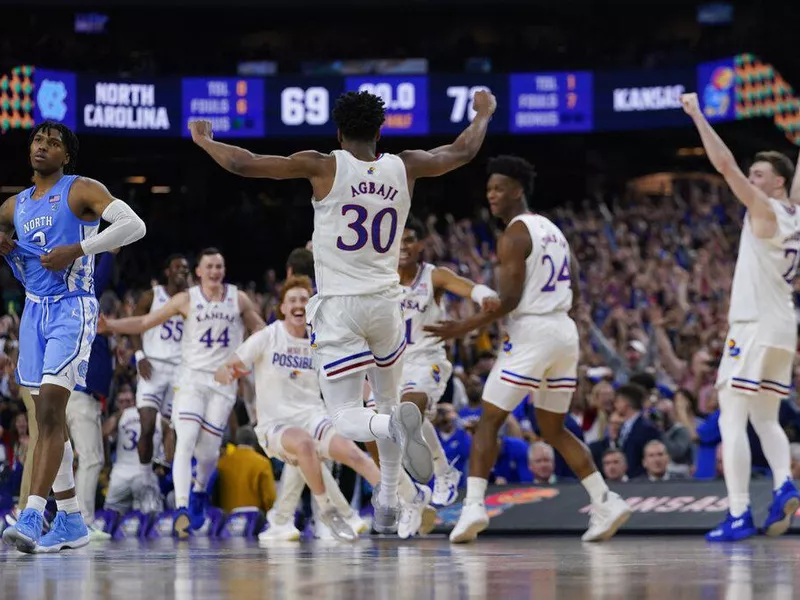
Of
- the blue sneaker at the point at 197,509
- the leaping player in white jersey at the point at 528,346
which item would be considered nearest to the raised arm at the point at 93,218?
the leaping player in white jersey at the point at 528,346

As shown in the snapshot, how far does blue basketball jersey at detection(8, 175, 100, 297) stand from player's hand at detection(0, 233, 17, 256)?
0.05 meters

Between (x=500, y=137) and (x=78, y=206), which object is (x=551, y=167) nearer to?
(x=500, y=137)

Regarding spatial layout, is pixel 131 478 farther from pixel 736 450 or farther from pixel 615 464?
pixel 736 450

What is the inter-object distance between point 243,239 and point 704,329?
1382 cm

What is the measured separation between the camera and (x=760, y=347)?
870cm

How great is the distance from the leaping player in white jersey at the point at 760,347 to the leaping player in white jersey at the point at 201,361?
4367 millimetres

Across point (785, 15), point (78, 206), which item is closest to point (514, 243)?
point (78, 206)

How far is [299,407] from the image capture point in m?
10.2

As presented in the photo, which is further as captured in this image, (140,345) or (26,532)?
(140,345)

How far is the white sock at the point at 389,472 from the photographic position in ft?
23.5

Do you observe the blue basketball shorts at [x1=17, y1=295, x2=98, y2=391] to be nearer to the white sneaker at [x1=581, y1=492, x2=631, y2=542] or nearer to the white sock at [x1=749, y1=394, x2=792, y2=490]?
the white sneaker at [x1=581, y1=492, x2=631, y2=542]

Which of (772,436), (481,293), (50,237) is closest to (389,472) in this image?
(481,293)

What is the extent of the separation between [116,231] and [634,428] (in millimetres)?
5745

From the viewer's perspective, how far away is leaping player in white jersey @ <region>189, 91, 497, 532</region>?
6965 millimetres
